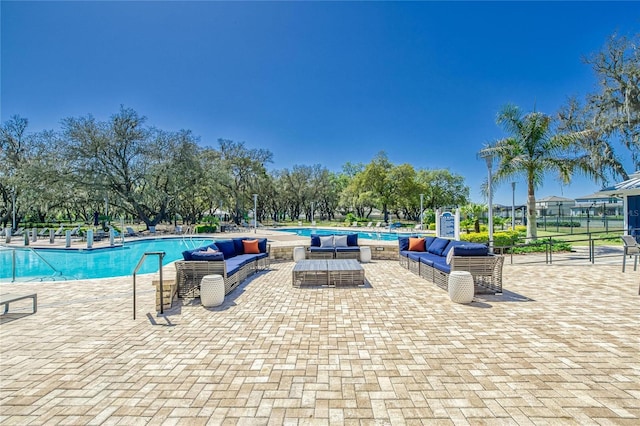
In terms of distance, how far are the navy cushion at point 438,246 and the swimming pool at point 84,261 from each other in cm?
830

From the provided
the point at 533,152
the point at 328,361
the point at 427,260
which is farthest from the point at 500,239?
the point at 328,361

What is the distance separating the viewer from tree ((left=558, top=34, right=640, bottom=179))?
12148mm

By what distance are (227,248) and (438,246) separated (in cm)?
502

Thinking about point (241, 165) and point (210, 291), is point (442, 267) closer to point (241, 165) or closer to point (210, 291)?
point (210, 291)

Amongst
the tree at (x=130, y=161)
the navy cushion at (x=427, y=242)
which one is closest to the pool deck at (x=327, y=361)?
the navy cushion at (x=427, y=242)

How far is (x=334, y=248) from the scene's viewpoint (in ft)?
27.9

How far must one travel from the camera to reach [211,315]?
4.26 m

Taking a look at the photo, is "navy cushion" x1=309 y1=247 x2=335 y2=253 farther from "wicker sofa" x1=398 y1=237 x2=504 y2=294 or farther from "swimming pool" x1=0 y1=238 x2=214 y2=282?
"swimming pool" x1=0 y1=238 x2=214 y2=282

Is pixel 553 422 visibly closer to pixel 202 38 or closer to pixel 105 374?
pixel 105 374

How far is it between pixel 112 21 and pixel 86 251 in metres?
9.93

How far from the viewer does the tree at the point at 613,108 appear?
39.9 feet

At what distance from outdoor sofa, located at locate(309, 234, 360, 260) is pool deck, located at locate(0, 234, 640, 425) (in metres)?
3.29

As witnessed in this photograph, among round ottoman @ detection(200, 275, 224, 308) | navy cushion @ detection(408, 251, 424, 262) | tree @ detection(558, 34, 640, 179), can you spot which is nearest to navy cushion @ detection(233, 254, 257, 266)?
round ottoman @ detection(200, 275, 224, 308)

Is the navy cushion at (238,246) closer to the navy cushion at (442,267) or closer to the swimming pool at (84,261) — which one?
the swimming pool at (84,261)
